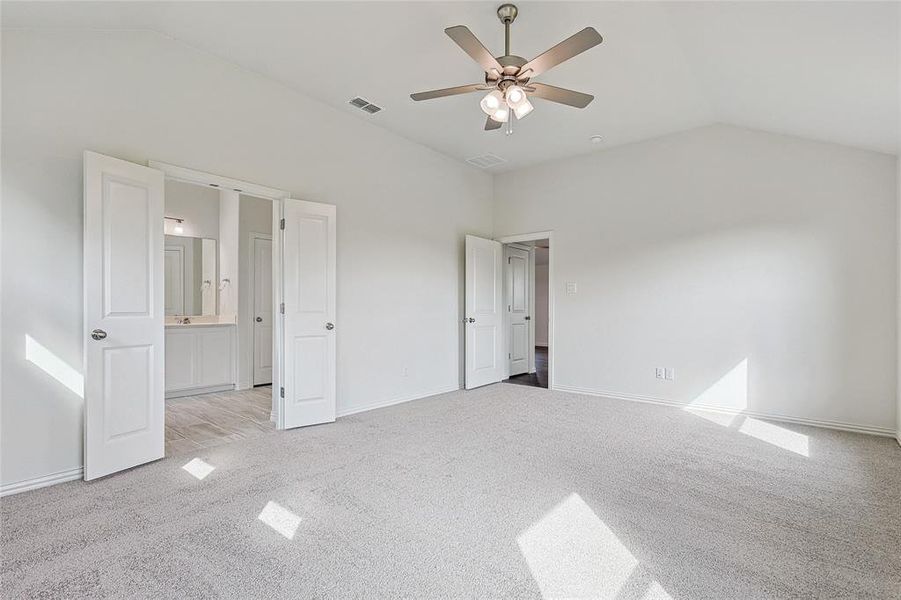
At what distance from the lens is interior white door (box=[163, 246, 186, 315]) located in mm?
5461

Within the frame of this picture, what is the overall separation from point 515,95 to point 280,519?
9.29 feet

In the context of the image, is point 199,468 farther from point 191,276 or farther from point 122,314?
point 191,276

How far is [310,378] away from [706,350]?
13.6ft

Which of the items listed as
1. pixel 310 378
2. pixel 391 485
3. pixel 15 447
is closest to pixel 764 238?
pixel 391 485

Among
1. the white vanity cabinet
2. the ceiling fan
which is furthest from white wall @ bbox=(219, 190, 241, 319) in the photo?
the ceiling fan

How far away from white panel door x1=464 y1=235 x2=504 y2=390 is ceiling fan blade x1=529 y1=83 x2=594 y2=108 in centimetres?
284

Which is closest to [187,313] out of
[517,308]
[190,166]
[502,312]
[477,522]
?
[190,166]

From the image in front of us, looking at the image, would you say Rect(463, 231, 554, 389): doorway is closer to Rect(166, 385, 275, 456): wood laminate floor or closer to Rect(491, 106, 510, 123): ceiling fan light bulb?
Rect(166, 385, 275, 456): wood laminate floor

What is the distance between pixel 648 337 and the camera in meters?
5.01

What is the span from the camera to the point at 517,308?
23.0 feet

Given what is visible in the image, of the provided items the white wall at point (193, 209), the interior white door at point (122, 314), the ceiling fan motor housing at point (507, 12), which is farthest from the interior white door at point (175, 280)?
the ceiling fan motor housing at point (507, 12)

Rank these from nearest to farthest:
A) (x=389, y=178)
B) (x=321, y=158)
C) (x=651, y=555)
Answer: (x=651, y=555), (x=321, y=158), (x=389, y=178)

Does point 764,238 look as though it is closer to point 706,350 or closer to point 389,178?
point 706,350

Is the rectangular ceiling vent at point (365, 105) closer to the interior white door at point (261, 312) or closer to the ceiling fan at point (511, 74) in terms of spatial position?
the ceiling fan at point (511, 74)
